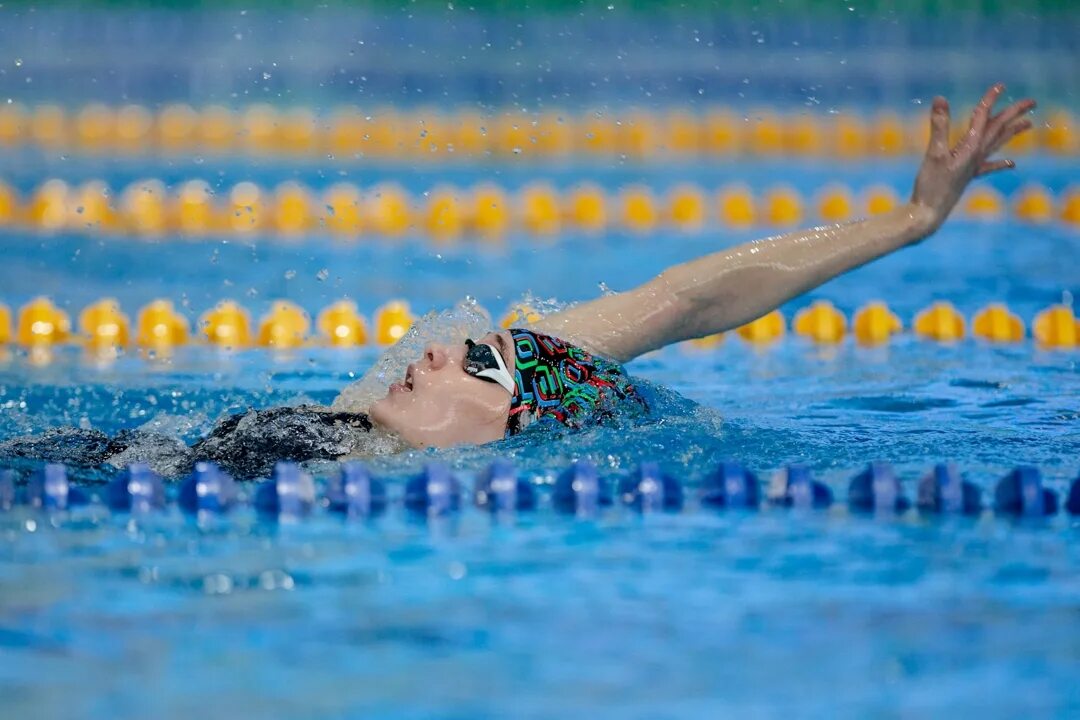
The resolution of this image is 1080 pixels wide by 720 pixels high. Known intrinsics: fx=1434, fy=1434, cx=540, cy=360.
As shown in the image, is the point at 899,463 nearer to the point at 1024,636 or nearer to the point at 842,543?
the point at 842,543

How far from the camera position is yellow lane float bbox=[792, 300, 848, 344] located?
16.2 feet

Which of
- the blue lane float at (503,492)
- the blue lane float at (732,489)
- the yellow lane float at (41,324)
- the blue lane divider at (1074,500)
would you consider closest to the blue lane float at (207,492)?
the blue lane float at (503,492)

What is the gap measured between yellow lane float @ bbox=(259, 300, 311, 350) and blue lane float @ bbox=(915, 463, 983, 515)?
278 centimetres

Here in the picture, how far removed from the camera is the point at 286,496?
2.38 m

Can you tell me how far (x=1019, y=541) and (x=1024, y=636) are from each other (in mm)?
483

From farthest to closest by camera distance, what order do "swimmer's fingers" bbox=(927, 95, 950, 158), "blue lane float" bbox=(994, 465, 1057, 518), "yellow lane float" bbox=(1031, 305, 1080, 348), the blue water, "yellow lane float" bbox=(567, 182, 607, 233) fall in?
"yellow lane float" bbox=(567, 182, 607, 233)
"yellow lane float" bbox=(1031, 305, 1080, 348)
"swimmer's fingers" bbox=(927, 95, 950, 158)
"blue lane float" bbox=(994, 465, 1057, 518)
the blue water

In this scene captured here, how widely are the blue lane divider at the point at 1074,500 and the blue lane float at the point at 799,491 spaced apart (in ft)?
1.30

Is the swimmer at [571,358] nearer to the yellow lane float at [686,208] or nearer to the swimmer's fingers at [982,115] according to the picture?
the swimmer's fingers at [982,115]

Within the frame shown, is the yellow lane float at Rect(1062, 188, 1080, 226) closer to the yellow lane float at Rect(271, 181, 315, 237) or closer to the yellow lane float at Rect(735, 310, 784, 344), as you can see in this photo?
the yellow lane float at Rect(271, 181, 315, 237)

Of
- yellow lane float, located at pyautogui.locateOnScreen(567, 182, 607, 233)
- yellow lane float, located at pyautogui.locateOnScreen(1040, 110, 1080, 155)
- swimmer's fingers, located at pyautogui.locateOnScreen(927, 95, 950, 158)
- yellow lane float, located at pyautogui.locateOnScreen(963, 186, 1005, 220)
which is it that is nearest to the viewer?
swimmer's fingers, located at pyautogui.locateOnScreen(927, 95, 950, 158)

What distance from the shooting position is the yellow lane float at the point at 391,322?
4.81m

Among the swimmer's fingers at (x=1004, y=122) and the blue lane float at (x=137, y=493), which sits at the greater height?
the swimmer's fingers at (x=1004, y=122)

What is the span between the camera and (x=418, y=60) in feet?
30.3

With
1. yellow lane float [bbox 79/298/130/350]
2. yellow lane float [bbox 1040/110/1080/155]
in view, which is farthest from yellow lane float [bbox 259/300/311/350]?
yellow lane float [bbox 1040/110/1080/155]
